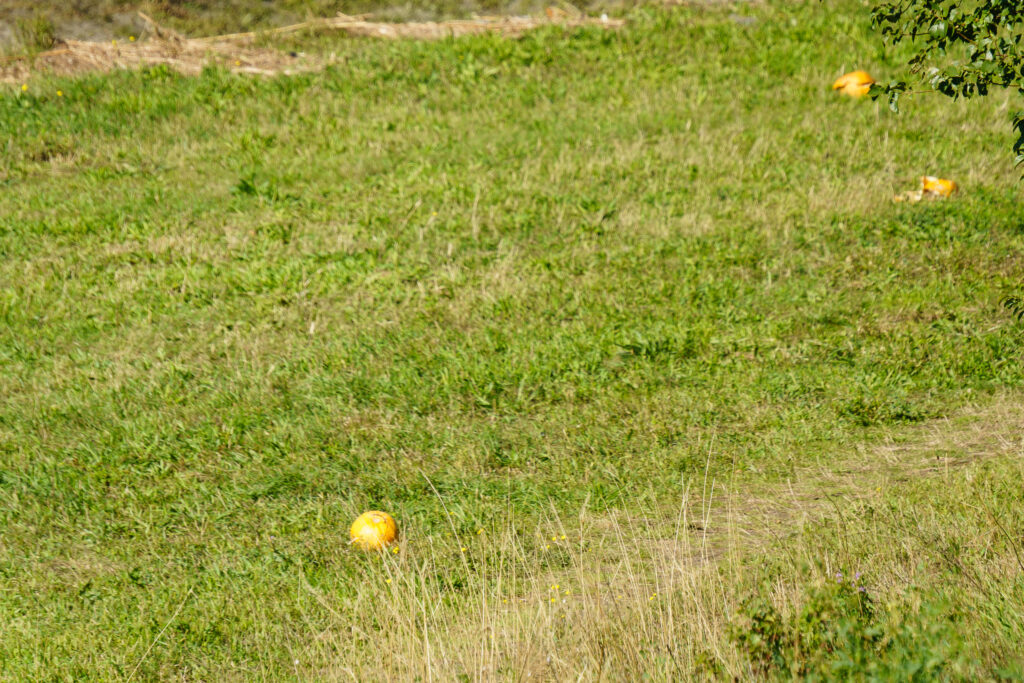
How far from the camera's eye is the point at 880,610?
4004 millimetres

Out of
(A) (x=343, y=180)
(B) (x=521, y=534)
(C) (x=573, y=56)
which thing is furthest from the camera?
(C) (x=573, y=56)

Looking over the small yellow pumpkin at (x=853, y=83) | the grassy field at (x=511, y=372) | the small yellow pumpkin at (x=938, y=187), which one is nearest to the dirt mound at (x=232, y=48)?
the grassy field at (x=511, y=372)

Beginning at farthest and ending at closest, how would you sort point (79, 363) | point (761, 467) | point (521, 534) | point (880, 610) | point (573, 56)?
point (573, 56) < point (79, 363) < point (761, 467) < point (521, 534) < point (880, 610)

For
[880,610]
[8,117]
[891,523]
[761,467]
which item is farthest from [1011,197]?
[8,117]

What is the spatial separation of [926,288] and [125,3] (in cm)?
1190

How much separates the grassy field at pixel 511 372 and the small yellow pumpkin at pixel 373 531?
126mm

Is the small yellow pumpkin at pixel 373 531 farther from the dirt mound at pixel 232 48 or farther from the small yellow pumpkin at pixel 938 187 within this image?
the dirt mound at pixel 232 48

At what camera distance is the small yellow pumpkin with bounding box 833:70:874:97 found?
41.9 feet

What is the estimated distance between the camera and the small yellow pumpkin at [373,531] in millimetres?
5883

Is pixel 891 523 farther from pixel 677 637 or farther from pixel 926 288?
pixel 926 288

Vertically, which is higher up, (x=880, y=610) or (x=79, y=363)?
(x=880, y=610)

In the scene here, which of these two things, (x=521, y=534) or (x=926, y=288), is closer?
(x=521, y=534)

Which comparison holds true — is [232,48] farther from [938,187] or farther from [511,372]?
[938,187]

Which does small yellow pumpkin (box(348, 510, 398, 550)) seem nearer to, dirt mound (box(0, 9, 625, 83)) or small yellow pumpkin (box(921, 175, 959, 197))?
small yellow pumpkin (box(921, 175, 959, 197))
